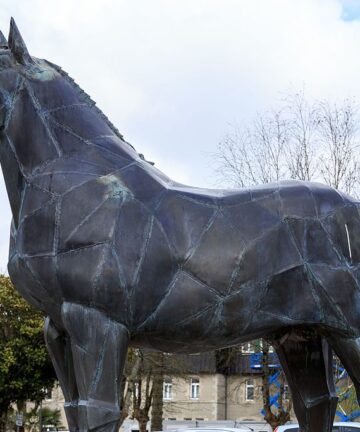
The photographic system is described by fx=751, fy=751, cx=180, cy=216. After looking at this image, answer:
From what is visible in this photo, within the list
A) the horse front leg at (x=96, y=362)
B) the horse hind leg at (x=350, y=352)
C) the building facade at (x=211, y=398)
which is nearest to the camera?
the horse front leg at (x=96, y=362)

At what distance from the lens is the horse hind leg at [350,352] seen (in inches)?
219

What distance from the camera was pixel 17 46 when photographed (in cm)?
538

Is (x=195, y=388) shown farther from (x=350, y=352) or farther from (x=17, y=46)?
(x=17, y=46)

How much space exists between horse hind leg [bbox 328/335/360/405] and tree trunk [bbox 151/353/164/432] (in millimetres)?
24308

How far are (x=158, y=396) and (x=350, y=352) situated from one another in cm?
2543

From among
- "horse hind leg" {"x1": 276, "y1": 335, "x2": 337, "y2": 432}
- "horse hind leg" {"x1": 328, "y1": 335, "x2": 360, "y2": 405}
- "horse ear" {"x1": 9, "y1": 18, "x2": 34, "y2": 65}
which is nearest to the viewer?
"horse ear" {"x1": 9, "y1": 18, "x2": 34, "y2": 65}

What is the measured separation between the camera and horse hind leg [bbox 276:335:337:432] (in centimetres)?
614

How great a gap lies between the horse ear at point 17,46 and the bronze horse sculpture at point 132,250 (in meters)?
0.01

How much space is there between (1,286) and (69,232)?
27157 mm

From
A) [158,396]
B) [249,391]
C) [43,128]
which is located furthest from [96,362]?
[249,391]

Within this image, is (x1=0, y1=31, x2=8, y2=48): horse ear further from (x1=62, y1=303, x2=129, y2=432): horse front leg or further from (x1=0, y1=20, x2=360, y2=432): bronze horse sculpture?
(x1=62, y1=303, x2=129, y2=432): horse front leg

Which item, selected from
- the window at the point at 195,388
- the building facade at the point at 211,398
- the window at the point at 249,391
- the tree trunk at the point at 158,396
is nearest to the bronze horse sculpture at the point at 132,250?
the tree trunk at the point at 158,396

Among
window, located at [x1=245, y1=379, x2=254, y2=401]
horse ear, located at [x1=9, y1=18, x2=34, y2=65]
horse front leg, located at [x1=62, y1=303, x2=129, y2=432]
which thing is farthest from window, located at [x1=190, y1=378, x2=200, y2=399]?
horse ear, located at [x1=9, y1=18, x2=34, y2=65]

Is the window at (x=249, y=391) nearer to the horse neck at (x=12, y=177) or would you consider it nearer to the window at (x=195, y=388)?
the window at (x=195, y=388)
